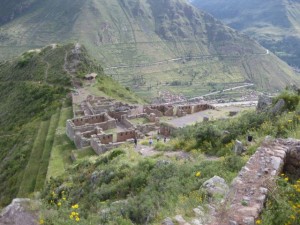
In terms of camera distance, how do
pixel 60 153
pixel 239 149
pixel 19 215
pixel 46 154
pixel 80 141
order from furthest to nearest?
pixel 46 154 < pixel 60 153 < pixel 80 141 < pixel 239 149 < pixel 19 215

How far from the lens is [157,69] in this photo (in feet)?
634

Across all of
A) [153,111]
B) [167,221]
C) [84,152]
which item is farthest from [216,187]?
[153,111]

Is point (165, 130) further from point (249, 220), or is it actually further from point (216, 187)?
point (249, 220)

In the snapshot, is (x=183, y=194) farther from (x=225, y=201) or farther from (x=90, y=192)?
(x=90, y=192)

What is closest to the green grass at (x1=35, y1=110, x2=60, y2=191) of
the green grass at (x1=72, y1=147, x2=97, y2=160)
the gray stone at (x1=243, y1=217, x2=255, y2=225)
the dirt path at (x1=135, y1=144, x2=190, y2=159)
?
the green grass at (x1=72, y1=147, x2=97, y2=160)

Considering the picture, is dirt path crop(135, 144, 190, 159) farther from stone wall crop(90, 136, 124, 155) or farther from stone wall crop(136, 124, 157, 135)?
stone wall crop(136, 124, 157, 135)

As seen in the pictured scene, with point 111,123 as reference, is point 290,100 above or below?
above

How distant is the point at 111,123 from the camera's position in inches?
1451

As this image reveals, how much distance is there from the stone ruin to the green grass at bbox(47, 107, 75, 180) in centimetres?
79

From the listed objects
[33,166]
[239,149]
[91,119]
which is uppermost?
[239,149]

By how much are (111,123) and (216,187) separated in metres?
27.8

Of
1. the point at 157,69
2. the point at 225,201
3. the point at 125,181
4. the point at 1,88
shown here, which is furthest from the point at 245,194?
the point at 157,69

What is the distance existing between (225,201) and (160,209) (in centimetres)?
189

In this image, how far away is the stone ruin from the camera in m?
31.9
